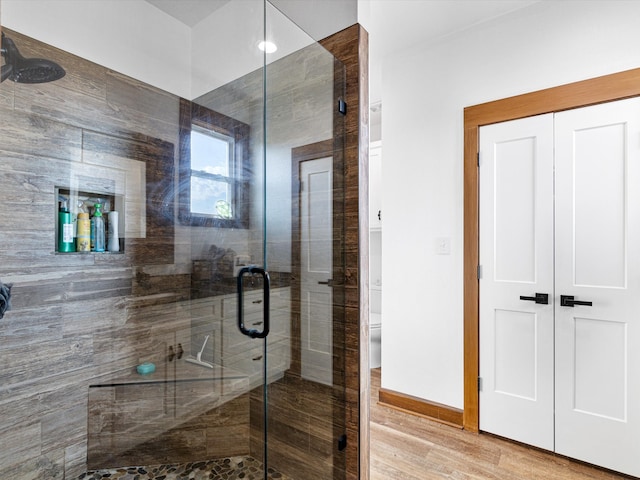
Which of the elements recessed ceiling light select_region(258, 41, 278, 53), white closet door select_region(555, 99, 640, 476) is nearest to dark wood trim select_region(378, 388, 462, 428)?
white closet door select_region(555, 99, 640, 476)

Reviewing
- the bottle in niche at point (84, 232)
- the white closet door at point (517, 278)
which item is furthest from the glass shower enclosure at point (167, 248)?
the white closet door at point (517, 278)

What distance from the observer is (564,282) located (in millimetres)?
2031

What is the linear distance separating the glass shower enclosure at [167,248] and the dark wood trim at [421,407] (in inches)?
40.7

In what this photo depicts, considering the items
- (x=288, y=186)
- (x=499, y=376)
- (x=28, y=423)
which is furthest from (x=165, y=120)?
(x=499, y=376)

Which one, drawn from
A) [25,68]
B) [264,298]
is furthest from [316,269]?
[25,68]

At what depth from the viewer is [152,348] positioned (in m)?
1.71

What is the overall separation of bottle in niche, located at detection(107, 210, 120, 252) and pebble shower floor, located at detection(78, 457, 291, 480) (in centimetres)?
97

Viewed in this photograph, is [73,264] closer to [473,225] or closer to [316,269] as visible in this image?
[316,269]

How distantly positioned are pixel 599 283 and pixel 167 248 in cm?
227

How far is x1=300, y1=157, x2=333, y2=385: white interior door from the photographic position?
1.57 meters

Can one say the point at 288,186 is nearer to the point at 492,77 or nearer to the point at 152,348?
Answer: the point at 152,348

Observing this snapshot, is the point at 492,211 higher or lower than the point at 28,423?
higher

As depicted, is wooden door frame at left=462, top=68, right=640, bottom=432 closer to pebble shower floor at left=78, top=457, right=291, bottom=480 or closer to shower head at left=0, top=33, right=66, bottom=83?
pebble shower floor at left=78, top=457, right=291, bottom=480

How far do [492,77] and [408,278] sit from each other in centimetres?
143
